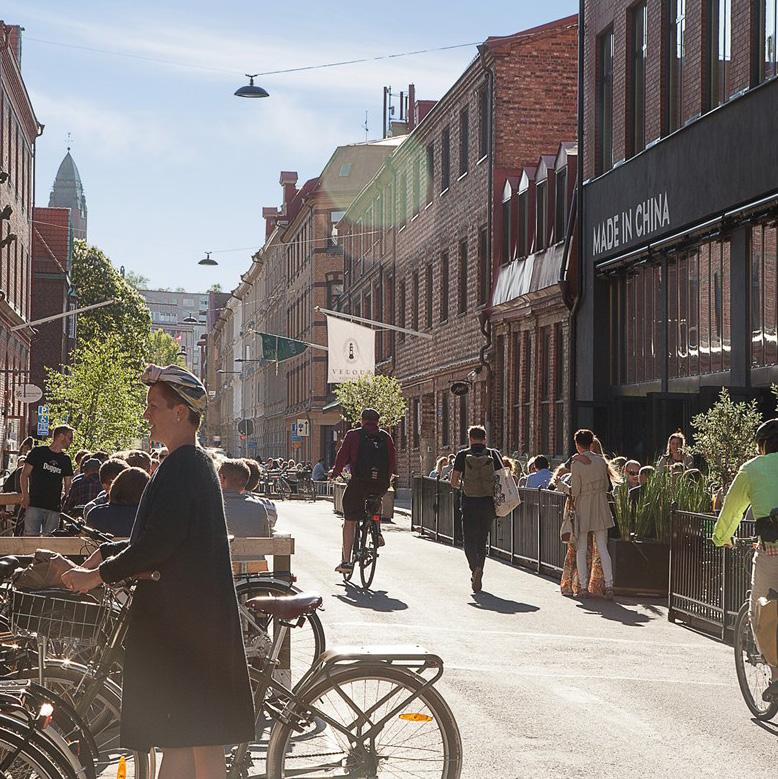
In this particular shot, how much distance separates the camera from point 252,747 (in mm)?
7562

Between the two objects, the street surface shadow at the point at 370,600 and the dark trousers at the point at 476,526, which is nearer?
the street surface shadow at the point at 370,600

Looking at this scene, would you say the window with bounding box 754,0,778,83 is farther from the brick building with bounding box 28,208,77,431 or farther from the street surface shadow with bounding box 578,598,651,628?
the brick building with bounding box 28,208,77,431

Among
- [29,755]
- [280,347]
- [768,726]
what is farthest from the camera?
[280,347]

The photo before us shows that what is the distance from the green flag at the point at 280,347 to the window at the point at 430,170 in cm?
1708

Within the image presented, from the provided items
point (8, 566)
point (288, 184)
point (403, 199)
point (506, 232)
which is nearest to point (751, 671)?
point (8, 566)

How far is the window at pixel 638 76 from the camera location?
991 inches

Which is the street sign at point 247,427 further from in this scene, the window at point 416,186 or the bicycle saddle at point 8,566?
the bicycle saddle at point 8,566

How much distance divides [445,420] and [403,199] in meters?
9.72

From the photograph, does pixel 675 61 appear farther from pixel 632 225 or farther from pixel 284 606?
pixel 284 606

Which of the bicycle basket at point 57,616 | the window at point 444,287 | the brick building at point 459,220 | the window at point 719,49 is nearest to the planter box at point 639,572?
the window at point 719,49

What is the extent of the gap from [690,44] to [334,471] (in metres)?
9.91

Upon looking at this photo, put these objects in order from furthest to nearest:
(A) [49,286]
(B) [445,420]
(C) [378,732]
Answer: (A) [49,286], (B) [445,420], (C) [378,732]

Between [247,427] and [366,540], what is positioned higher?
[247,427]

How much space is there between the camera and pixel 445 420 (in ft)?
136
